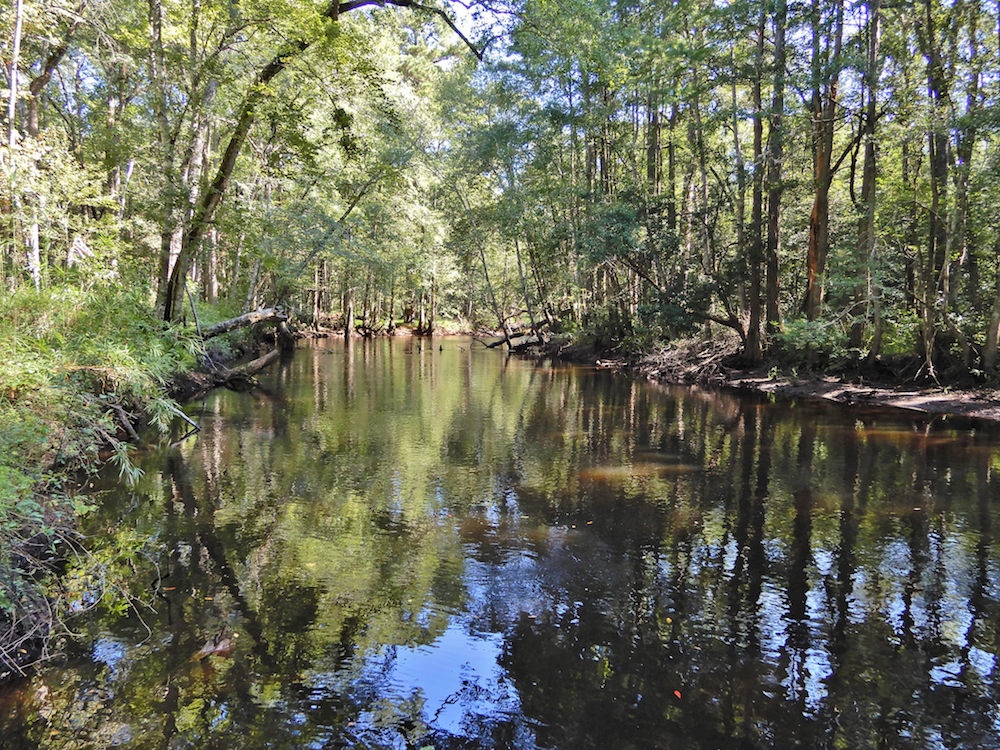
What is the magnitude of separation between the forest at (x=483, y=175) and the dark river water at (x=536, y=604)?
1084mm

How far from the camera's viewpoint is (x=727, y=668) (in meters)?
4.13

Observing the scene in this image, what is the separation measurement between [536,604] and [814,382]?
51.7 ft

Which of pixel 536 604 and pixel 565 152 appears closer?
pixel 536 604

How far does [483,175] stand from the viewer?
105 ft

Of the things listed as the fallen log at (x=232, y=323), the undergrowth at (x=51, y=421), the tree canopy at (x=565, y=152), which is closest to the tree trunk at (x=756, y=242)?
the tree canopy at (x=565, y=152)

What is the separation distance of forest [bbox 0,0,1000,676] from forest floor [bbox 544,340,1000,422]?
463 mm

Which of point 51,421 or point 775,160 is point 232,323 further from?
point 775,160

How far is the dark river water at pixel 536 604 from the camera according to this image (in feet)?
11.9

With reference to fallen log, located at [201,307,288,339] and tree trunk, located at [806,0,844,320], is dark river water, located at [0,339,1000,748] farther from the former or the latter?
tree trunk, located at [806,0,844,320]

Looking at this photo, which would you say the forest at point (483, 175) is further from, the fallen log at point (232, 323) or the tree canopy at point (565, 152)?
the fallen log at point (232, 323)

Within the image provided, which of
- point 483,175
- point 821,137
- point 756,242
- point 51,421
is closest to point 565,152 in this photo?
point 483,175

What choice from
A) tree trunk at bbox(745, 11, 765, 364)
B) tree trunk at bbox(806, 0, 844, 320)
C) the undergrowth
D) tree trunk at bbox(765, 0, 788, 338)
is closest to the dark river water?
the undergrowth

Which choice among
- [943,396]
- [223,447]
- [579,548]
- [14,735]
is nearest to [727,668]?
[579,548]

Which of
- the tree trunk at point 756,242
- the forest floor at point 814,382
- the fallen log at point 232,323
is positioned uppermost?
the tree trunk at point 756,242
